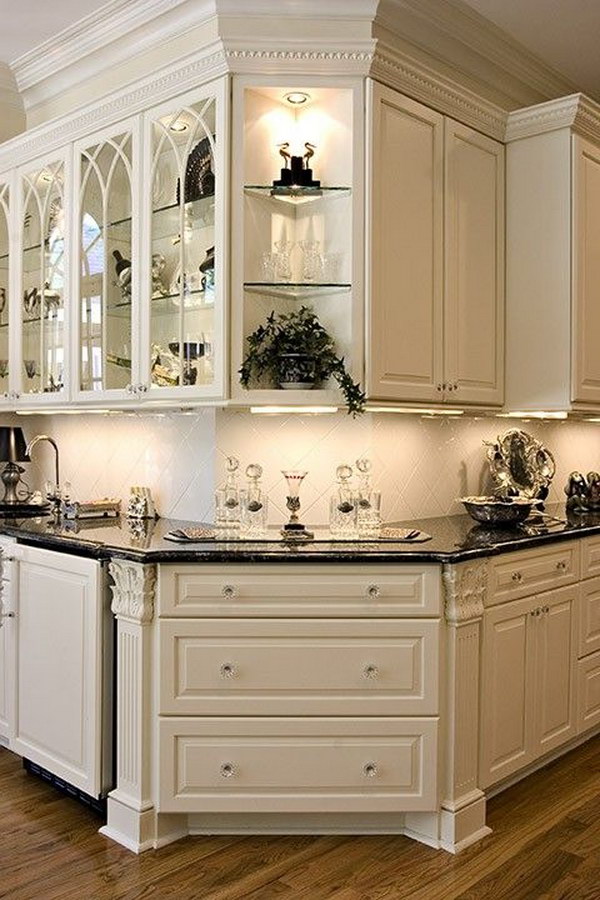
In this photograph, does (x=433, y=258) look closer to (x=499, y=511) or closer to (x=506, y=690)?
(x=499, y=511)

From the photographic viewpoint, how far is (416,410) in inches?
132

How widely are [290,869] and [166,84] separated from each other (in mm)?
2651

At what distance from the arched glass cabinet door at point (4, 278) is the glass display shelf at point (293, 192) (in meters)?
1.48

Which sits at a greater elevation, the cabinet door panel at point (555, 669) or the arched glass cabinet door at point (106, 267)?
the arched glass cabinet door at point (106, 267)

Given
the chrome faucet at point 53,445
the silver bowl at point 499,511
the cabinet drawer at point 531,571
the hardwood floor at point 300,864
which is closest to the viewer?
the hardwood floor at point 300,864

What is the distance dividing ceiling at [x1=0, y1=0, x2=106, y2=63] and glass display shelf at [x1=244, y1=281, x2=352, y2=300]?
52.7 inches

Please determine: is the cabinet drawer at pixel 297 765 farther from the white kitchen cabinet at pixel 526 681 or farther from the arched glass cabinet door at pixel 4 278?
the arched glass cabinet door at pixel 4 278

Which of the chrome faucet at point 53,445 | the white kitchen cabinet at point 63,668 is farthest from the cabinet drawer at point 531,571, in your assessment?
the chrome faucet at point 53,445

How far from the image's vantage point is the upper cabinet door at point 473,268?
3.40 meters

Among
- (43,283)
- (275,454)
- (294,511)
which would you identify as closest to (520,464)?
(275,454)

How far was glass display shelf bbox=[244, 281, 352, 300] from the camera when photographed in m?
3.07

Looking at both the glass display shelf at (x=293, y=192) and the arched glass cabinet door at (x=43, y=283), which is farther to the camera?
the arched glass cabinet door at (x=43, y=283)

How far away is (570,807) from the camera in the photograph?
120 inches

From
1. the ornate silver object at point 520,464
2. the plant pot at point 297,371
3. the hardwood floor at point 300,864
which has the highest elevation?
the plant pot at point 297,371
